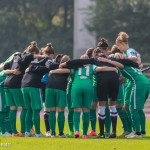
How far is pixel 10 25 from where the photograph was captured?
140 ft

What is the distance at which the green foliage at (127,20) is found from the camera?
34.6 metres

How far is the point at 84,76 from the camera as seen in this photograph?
1071cm

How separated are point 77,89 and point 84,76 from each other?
306 millimetres

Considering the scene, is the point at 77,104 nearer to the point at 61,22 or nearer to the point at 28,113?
the point at 28,113

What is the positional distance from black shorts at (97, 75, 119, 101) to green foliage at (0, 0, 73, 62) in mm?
29100

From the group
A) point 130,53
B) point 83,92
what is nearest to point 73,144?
point 83,92

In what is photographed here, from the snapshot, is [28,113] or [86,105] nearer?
[86,105]

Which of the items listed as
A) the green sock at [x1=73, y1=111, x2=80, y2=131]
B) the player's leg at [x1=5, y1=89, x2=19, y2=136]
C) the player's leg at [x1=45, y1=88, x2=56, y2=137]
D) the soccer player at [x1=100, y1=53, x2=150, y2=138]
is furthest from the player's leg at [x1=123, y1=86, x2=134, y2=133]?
the player's leg at [x1=5, y1=89, x2=19, y2=136]

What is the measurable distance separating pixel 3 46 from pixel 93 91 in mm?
31662

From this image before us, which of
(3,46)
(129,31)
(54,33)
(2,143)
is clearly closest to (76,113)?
(2,143)

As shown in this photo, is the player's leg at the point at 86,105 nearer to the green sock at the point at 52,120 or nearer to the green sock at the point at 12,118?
the green sock at the point at 52,120

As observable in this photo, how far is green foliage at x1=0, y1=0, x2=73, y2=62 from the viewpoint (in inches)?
1652

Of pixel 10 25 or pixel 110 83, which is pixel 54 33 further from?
pixel 110 83

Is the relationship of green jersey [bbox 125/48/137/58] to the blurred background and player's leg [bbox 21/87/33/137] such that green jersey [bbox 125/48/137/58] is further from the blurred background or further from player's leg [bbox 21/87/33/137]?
the blurred background
